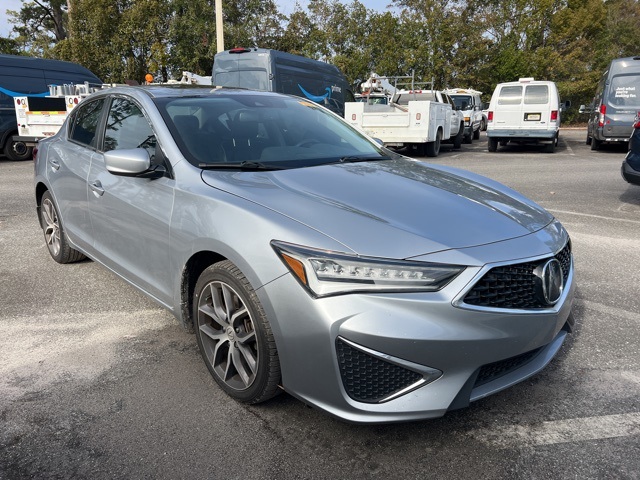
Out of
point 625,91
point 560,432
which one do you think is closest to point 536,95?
point 625,91

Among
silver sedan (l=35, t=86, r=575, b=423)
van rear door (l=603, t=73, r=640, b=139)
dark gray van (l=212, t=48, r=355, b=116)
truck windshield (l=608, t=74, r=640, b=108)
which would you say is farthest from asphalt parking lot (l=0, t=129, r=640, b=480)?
truck windshield (l=608, t=74, r=640, b=108)

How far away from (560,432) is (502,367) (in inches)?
18.0

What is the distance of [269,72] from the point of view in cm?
1421

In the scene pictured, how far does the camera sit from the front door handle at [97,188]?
145 inches

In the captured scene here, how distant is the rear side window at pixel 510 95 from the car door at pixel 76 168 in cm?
1363

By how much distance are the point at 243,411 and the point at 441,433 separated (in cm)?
95

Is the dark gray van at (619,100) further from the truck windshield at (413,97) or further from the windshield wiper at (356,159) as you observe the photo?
the windshield wiper at (356,159)

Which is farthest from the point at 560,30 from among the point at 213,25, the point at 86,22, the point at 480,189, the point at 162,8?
the point at 480,189

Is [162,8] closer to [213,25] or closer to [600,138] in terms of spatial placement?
[213,25]

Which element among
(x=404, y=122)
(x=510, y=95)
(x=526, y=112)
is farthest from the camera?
(x=510, y=95)

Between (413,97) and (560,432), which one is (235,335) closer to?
(560,432)

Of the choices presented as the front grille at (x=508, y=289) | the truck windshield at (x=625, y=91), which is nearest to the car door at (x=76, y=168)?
the front grille at (x=508, y=289)

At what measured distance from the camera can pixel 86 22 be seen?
2661 centimetres

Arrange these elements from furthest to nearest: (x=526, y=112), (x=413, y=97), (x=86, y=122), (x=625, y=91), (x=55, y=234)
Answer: (x=413, y=97), (x=526, y=112), (x=625, y=91), (x=55, y=234), (x=86, y=122)
